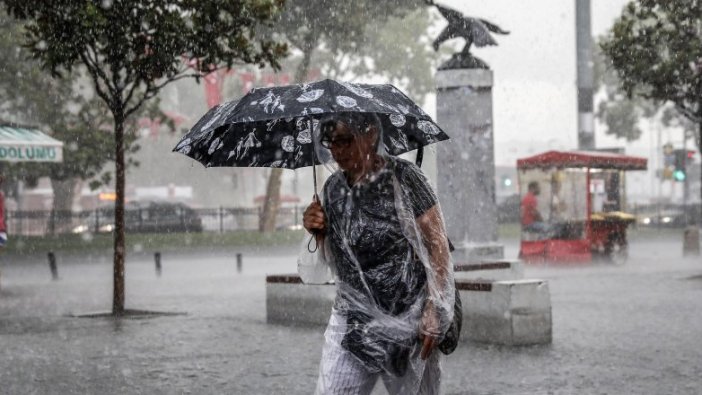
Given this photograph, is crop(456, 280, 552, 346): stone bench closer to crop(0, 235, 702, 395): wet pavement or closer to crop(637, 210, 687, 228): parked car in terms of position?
crop(0, 235, 702, 395): wet pavement

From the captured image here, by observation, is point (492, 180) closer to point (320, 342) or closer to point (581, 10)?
point (320, 342)

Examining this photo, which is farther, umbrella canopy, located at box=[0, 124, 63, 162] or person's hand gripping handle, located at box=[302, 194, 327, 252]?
umbrella canopy, located at box=[0, 124, 63, 162]

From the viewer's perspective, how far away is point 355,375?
4781 mm

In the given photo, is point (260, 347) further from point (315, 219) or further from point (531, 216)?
point (531, 216)

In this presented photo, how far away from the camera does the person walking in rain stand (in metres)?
4.77

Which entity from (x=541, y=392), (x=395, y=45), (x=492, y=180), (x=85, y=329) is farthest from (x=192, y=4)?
(x=395, y=45)

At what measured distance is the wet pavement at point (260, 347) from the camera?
29.0 ft

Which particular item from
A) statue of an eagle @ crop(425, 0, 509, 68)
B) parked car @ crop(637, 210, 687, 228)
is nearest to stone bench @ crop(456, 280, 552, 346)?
statue of an eagle @ crop(425, 0, 509, 68)

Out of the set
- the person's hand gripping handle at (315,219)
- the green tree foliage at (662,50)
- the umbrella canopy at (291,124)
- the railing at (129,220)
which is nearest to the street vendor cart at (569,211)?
the green tree foliage at (662,50)

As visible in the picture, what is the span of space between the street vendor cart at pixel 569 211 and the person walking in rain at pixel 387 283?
20.6 meters

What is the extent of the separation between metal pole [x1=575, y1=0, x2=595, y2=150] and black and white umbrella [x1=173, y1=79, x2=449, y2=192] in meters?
21.5

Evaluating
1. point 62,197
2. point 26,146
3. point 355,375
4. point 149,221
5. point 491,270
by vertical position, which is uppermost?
point 26,146

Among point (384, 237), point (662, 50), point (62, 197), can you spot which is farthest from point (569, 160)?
point (62, 197)

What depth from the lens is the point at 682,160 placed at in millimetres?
38250
